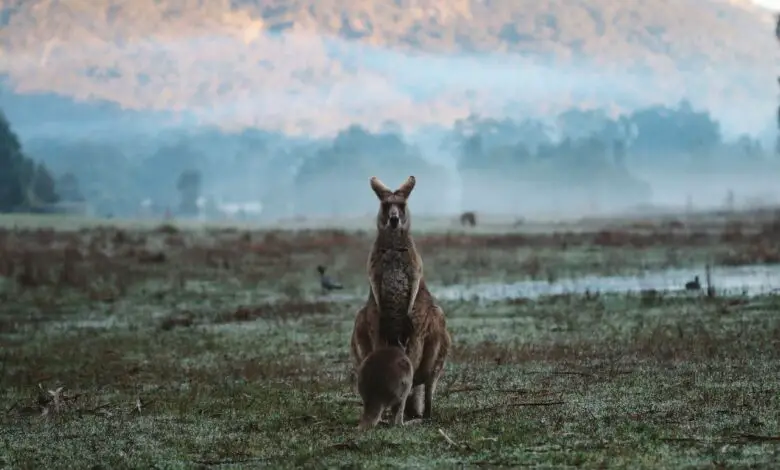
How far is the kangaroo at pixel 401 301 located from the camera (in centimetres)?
1270

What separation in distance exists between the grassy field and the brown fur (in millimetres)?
251

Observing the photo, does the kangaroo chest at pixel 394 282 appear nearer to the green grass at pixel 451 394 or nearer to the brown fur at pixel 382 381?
the brown fur at pixel 382 381

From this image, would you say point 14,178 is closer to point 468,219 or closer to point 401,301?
point 468,219

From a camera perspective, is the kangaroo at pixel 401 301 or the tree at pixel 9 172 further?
the tree at pixel 9 172

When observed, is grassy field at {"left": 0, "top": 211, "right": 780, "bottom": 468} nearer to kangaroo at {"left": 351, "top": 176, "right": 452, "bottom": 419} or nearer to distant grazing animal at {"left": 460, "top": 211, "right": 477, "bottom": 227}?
kangaroo at {"left": 351, "top": 176, "right": 452, "bottom": 419}

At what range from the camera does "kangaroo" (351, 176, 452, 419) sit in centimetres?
1270

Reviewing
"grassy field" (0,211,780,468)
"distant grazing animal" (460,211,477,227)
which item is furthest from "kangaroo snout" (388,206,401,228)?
"distant grazing animal" (460,211,477,227)

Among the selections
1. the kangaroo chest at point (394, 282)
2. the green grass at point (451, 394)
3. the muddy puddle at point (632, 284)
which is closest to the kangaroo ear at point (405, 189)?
the kangaroo chest at point (394, 282)

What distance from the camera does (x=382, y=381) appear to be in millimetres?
12109

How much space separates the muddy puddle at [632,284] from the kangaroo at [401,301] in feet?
66.7

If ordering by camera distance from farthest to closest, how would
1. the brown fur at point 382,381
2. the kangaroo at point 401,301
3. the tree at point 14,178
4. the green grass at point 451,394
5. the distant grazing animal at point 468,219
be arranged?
the tree at point 14,178
the distant grazing animal at point 468,219
the kangaroo at point 401,301
the brown fur at point 382,381
the green grass at point 451,394

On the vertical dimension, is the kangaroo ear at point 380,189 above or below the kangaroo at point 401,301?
above

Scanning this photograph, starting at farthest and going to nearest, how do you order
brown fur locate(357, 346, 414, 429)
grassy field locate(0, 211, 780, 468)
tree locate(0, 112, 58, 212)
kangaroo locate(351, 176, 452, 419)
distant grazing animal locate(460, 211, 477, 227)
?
tree locate(0, 112, 58, 212), distant grazing animal locate(460, 211, 477, 227), kangaroo locate(351, 176, 452, 419), brown fur locate(357, 346, 414, 429), grassy field locate(0, 211, 780, 468)

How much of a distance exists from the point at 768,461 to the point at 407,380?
3.78 metres
